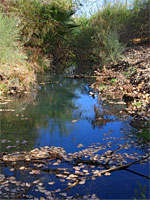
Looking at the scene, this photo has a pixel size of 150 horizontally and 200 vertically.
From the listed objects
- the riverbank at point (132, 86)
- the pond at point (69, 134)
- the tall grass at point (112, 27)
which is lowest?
the pond at point (69, 134)

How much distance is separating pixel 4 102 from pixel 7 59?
70.5 inches

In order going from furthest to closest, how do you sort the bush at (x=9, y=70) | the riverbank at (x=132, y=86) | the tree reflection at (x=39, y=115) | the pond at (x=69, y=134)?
the bush at (x=9, y=70)
the riverbank at (x=132, y=86)
the tree reflection at (x=39, y=115)
the pond at (x=69, y=134)

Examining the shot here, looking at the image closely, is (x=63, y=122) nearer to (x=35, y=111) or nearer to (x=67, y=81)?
(x=35, y=111)

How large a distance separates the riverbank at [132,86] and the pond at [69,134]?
27 centimetres

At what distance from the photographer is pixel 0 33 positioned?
7.14 m

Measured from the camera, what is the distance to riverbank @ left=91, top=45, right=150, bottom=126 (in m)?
5.16

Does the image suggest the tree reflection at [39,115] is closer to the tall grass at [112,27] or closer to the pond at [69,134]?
the pond at [69,134]

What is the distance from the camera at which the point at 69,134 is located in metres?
4.08

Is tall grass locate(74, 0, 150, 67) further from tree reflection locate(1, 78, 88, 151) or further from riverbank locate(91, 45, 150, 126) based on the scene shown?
tree reflection locate(1, 78, 88, 151)

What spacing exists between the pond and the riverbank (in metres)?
0.27

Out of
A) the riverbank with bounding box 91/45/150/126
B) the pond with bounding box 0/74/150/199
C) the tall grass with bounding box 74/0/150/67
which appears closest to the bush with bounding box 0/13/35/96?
the pond with bounding box 0/74/150/199

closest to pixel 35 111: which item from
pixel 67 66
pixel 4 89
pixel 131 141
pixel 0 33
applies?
pixel 4 89

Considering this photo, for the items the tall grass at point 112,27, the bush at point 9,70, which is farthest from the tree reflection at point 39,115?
the tall grass at point 112,27

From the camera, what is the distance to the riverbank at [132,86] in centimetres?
516
